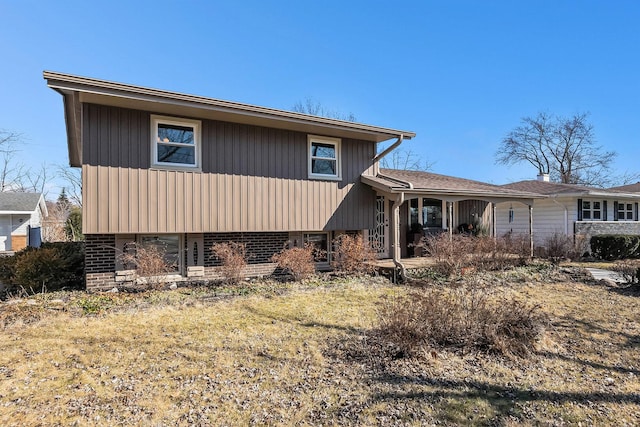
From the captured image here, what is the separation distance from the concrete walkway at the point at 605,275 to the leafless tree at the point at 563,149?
2979 centimetres

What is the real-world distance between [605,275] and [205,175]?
12.2 metres

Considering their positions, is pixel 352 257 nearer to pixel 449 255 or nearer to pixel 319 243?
pixel 319 243

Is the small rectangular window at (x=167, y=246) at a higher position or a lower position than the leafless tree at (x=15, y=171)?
lower

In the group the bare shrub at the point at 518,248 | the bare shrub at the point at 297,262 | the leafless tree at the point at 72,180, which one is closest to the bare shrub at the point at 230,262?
the bare shrub at the point at 297,262

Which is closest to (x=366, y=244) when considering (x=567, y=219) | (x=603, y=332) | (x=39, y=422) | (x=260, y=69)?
(x=603, y=332)

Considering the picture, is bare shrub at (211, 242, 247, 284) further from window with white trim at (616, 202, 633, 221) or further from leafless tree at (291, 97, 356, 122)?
leafless tree at (291, 97, 356, 122)

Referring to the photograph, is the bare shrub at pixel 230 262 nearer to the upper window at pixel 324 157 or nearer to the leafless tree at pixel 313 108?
the upper window at pixel 324 157

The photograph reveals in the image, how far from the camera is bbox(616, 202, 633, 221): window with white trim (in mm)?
17997

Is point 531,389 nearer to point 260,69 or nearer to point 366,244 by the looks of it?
point 366,244

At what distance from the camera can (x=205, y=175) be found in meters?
8.58

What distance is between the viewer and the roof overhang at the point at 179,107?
6.77 m

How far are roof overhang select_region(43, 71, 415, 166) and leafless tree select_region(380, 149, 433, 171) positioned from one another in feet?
72.3

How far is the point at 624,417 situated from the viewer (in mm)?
3287

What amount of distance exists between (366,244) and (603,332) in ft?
18.9
